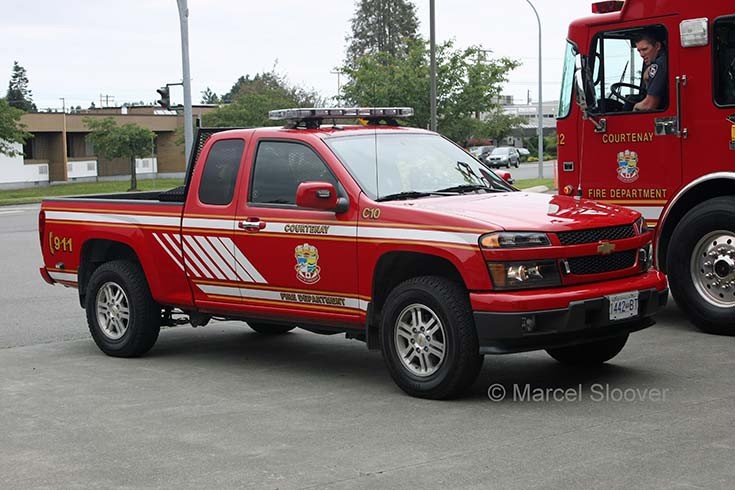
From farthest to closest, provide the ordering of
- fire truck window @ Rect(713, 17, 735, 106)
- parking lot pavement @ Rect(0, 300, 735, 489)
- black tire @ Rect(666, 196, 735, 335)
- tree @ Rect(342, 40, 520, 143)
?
tree @ Rect(342, 40, 520, 143) → fire truck window @ Rect(713, 17, 735, 106) → black tire @ Rect(666, 196, 735, 335) → parking lot pavement @ Rect(0, 300, 735, 489)

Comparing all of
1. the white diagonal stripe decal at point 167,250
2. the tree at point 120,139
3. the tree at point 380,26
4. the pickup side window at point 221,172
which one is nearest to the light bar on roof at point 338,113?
the pickup side window at point 221,172

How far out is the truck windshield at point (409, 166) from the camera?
8344mm

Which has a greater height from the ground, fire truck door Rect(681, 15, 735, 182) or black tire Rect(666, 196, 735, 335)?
fire truck door Rect(681, 15, 735, 182)

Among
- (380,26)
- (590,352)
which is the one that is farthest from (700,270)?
(380,26)

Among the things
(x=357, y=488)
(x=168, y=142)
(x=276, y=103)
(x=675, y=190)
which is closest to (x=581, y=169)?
(x=675, y=190)

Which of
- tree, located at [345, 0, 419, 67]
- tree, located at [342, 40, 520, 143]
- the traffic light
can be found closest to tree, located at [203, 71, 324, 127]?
tree, located at [342, 40, 520, 143]

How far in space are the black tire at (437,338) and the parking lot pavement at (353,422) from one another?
12 centimetres

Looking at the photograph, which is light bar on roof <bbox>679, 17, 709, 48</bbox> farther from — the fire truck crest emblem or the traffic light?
the traffic light

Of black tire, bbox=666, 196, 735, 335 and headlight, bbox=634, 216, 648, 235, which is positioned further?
black tire, bbox=666, 196, 735, 335

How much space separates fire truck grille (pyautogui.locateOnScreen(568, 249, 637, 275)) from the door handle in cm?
239

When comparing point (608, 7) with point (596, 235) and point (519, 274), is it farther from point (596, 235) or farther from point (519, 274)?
point (519, 274)

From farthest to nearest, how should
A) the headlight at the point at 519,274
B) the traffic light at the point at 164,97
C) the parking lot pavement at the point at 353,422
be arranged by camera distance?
1. the traffic light at the point at 164,97
2. the headlight at the point at 519,274
3. the parking lot pavement at the point at 353,422

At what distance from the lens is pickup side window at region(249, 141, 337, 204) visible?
8.55m

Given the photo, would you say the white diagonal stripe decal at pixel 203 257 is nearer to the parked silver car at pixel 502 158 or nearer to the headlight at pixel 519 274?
the headlight at pixel 519 274
